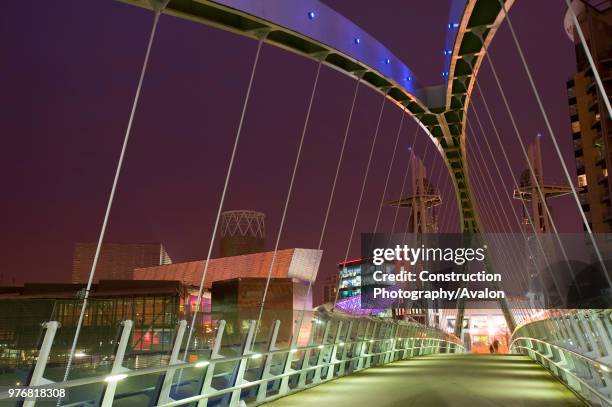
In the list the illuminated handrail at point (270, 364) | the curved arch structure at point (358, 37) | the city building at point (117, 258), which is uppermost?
the city building at point (117, 258)

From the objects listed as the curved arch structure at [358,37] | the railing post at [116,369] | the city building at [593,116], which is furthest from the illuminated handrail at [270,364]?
the city building at [593,116]

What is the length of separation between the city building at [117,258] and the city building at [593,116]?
84545 mm

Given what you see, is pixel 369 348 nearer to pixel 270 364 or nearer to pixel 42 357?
pixel 270 364

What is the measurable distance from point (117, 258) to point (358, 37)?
405 ft

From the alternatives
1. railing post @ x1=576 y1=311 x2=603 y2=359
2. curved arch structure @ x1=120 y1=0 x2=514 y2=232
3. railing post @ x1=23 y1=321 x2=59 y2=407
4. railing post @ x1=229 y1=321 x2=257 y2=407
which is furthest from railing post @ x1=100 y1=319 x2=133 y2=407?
curved arch structure @ x1=120 y1=0 x2=514 y2=232

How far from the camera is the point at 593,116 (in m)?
73.6

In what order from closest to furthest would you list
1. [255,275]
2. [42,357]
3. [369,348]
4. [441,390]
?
[42,357] < [441,390] < [369,348] < [255,275]

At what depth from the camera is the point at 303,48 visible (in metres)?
14.9

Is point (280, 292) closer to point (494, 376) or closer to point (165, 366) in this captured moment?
point (494, 376)

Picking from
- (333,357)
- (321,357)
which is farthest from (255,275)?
(321,357)

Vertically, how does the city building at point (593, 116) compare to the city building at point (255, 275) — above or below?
above

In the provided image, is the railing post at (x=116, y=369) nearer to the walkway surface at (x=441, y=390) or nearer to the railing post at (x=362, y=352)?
the walkway surface at (x=441, y=390)

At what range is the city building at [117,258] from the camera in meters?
129

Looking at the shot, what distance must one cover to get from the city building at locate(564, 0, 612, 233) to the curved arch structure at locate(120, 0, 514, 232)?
146ft
